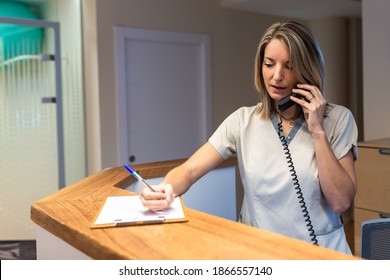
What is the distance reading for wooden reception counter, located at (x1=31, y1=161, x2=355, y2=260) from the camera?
0.89m

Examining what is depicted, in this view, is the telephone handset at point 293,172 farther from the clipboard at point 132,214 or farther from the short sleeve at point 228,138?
the clipboard at point 132,214

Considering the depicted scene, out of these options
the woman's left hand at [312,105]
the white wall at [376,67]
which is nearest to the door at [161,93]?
the white wall at [376,67]

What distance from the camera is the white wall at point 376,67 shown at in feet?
12.4

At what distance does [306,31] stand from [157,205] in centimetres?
78

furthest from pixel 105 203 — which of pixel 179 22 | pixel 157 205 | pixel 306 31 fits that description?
pixel 179 22

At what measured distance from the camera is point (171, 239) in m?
0.98

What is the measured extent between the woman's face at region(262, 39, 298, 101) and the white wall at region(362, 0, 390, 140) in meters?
2.60

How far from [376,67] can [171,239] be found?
11.1 ft

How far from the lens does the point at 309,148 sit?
5.01 feet

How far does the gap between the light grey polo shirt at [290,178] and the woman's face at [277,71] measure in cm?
12

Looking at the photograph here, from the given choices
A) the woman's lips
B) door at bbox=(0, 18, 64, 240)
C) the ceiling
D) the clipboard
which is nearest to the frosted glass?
door at bbox=(0, 18, 64, 240)

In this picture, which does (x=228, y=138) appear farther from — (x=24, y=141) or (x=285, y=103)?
(x=24, y=141)

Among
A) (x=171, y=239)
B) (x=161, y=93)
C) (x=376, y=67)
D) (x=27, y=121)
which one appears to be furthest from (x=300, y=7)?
(x=171, y=239)

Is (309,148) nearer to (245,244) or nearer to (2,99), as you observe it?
(245,244)
